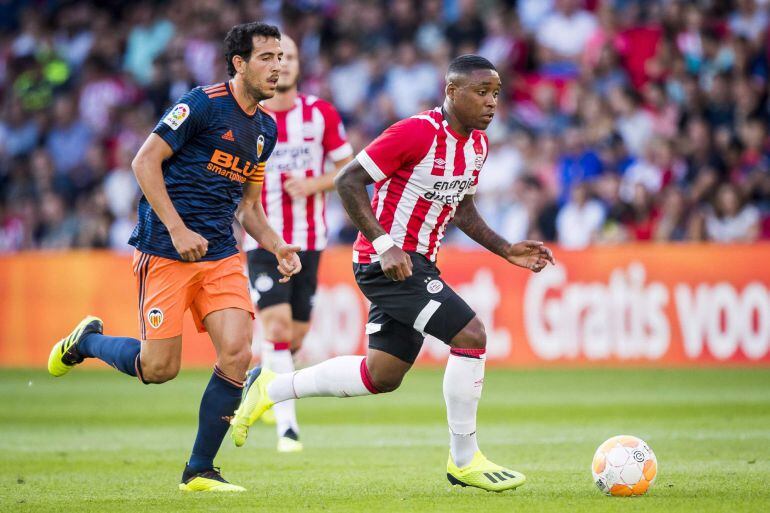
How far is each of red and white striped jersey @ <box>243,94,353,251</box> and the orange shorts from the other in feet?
9.41

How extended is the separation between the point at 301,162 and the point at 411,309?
Answer: 11.2 feet

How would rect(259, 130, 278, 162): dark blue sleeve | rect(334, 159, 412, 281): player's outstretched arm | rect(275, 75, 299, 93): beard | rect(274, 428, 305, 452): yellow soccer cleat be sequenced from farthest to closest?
rect(275, 75, 299, 93): beard
rect(274, 428, 305, 452): yellow soccer cleat
rect(259, 130, 278, 162): dark blue sleeve
rect(334, 159, 412, 281): player's outstretched arm

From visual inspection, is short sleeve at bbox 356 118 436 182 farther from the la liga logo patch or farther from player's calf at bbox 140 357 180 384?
player's calf at bbox 140 357 180 384

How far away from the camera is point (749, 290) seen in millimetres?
15586

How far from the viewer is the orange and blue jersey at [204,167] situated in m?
7.18

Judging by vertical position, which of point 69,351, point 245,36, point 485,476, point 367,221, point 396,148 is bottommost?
point 485,476

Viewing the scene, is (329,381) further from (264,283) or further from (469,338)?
(264,283)

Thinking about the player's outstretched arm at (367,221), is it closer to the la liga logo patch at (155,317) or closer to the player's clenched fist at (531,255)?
the player's clenched fist at (531,255)

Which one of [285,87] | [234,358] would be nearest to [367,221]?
[234,358]

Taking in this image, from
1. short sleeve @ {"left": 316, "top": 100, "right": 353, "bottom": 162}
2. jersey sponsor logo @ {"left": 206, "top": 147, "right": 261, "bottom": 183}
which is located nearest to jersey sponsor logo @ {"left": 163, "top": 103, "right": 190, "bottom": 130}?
jersey sponsor logo @ {"left": 206, "top": 147, "right": 261, "bottom": 183}

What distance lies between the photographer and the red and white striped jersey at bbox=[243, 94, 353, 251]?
10.2 meters

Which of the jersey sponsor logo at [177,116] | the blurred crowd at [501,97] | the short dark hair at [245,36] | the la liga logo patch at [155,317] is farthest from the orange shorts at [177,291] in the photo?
the blurred crowd at [501,97]

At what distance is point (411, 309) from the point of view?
23.4ft

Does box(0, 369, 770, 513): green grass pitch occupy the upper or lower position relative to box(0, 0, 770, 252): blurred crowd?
lower
